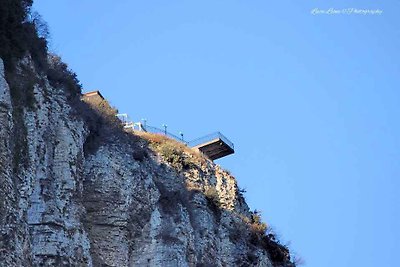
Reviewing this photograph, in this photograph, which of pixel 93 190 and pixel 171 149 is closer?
pixel 93 190

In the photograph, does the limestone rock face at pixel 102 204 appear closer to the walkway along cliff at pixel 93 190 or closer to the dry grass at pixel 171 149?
the walkway along cliff at pixel 93 190

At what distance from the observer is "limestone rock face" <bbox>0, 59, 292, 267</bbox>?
22.6 metres

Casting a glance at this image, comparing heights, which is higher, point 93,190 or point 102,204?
point 93,190

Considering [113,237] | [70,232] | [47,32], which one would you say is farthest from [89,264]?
[47,32]

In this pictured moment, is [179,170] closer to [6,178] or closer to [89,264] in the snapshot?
[89,264]

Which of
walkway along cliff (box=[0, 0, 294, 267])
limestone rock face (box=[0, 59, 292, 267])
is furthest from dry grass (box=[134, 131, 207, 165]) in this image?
limestone rock face (box=[0, 59, 292, 267])

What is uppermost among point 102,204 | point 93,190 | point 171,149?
point 171,149

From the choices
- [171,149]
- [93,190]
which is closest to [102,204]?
[93,190]

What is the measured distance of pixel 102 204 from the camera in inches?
1228

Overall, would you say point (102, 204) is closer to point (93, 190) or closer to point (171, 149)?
point (93, 190)

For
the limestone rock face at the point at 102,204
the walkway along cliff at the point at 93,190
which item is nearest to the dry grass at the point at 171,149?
the walkway along cliff at the point at 93,190

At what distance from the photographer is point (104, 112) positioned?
37.1 m

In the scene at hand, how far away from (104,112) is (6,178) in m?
16.2

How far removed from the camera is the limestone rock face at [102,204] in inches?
888
